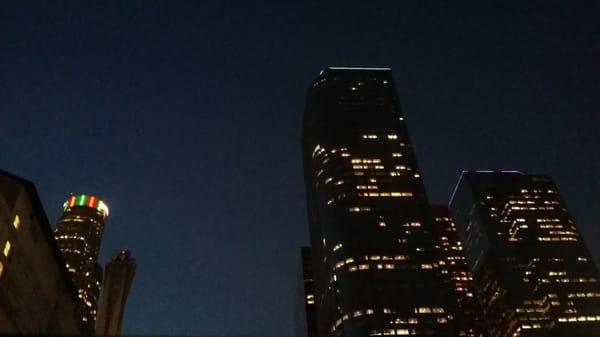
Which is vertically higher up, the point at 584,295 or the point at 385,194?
the point at 385,194

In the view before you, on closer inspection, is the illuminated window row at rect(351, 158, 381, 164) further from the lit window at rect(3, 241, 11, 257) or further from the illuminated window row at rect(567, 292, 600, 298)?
the lit window at rect(3, 241, 11, 257)

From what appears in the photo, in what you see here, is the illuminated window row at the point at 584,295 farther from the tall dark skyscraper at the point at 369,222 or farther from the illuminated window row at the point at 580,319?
the tall dark skyscraper at the point at 369,222

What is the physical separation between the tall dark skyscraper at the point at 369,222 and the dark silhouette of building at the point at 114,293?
377 ft

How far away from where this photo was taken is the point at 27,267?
42.6 meters

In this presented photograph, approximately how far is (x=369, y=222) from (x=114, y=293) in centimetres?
13269

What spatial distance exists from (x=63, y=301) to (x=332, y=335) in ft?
351

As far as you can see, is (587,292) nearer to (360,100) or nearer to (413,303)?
(413,303)

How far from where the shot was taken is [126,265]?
23.9 meters

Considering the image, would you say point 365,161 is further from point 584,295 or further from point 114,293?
point 114,293

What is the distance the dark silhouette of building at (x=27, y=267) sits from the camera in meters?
38.2

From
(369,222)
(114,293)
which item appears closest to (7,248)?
(114,293)

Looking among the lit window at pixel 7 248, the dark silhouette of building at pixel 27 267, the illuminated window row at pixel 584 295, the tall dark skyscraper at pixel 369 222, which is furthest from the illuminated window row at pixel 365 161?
the lit window at pixel 7 248

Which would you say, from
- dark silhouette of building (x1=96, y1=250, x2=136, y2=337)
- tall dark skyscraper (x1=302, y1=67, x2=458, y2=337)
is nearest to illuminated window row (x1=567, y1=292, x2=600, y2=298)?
tall dark skyscraper (x1=302, y1=67, x2=458, y2=337)

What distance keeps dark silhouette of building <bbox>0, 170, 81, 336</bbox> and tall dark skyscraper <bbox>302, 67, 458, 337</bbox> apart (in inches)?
3709
